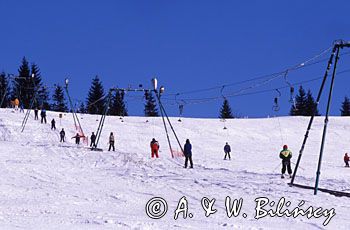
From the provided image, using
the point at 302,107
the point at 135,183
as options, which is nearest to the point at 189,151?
the point at 135,183

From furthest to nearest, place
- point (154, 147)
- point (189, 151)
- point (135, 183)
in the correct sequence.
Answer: point (154, 147) < point (189, 151) < point (135, 183)

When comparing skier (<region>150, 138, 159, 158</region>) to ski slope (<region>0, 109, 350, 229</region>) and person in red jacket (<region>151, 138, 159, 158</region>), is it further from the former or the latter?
ski slope (<region>0, 109, 350, 229</region>)

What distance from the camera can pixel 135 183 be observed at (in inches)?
733

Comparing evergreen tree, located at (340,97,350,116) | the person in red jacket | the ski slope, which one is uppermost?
evergreen tree, located at (340,97,350,116)

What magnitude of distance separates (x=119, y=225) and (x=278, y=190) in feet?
27.9

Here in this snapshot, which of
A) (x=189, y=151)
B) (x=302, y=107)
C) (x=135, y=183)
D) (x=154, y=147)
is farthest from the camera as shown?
(x=302, y=107)

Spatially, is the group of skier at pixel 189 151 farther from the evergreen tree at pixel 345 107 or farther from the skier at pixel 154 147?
the evergreen tree at pixel 345 107

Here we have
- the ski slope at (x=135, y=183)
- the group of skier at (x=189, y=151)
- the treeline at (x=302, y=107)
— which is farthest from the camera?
the treeline at (x=302, y=107)

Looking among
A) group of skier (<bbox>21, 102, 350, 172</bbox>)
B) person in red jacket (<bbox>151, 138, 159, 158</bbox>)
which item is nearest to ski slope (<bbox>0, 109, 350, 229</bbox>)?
group of skier (<bbox>21, 102, 350, 172</bbox>)

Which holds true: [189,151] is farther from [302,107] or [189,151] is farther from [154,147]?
[302,107]

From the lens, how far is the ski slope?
10.5 m

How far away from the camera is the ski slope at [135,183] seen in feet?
34.5

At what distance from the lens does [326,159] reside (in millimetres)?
39719

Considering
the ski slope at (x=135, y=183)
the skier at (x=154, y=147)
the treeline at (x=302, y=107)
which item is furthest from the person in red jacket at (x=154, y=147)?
the treeline at (x=302, y=107)
